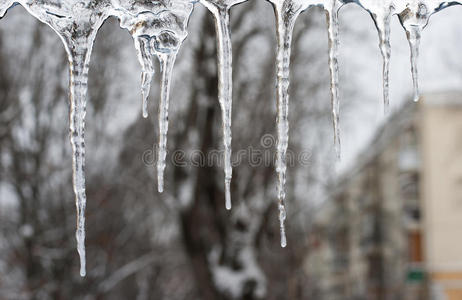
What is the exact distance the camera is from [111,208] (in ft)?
46.5

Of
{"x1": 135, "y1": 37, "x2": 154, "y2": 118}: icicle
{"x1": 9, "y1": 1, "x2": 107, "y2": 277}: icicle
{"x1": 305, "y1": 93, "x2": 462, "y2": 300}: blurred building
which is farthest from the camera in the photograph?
{"x1": 305, "y1": 93, "x2": 462, "y2": 300}: blurred building

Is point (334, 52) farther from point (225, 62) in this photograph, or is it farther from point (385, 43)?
point (225, 62)

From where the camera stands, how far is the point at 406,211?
25469 millimetres

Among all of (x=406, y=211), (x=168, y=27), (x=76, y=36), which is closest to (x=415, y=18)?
(x=168, y=27)

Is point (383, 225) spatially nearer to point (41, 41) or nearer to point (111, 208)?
point (111, 208)

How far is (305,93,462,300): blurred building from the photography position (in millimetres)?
22375

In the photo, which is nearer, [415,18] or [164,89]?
[415,18]

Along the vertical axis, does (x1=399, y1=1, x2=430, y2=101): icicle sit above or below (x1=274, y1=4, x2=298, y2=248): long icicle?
above

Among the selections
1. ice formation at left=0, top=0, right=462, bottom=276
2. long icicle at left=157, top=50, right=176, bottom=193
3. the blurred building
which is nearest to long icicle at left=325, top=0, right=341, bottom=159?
ice formation at left=0, top=0, right=462, bottom=276

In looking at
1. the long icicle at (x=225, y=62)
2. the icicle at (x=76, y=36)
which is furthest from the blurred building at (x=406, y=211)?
the icicle at (x=76, y=36)

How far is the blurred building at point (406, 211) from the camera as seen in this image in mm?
22375

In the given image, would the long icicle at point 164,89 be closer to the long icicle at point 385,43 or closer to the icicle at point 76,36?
the icicle at point 76,36

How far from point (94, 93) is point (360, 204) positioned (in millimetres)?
19281

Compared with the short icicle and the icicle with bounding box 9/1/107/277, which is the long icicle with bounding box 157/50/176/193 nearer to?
the icicle with bounding box 9/1/107/277
